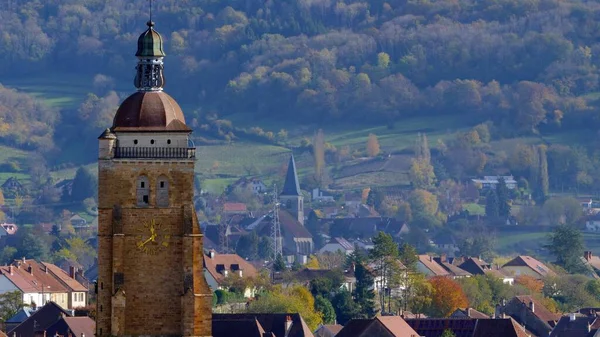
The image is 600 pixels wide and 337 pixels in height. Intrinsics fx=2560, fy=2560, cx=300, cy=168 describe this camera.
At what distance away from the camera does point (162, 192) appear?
44938mm

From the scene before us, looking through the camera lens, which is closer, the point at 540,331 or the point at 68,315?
the point at 68,315

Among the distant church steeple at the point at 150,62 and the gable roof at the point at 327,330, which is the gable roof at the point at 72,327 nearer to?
the gable roof at the point at 327,330

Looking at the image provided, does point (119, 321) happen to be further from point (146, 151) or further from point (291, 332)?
point (291, 332)

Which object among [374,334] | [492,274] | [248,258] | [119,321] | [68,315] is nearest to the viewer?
[119,321]

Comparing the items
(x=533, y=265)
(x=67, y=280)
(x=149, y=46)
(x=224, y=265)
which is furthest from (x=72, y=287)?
(x=149, y=46)

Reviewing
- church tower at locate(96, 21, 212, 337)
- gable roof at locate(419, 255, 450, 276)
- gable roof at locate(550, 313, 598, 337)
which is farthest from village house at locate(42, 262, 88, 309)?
church tower at locate(96, 21, 212, 337)

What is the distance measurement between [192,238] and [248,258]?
14590 centimetres

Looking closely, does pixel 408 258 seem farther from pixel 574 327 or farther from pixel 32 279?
pixel 574 327

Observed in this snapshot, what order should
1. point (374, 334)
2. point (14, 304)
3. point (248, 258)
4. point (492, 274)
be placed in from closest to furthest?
point (374, 334)
point (14, 304)
point (492, 274)
point (248, 258)

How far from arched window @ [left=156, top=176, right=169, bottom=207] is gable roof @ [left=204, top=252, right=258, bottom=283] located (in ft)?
286

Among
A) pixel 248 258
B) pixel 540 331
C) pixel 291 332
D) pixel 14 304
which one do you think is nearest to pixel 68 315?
pixel 291 332

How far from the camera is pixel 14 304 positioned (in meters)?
112

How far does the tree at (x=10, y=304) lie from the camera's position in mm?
107012

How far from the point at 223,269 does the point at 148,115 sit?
3802 inches
